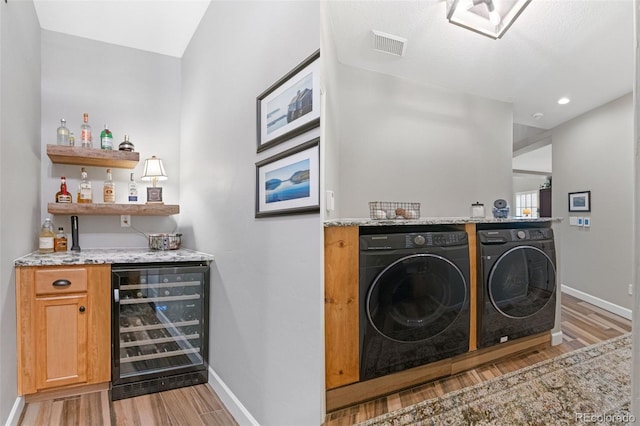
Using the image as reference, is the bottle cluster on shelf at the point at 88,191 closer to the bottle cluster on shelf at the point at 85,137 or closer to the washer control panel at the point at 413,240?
the bottle cluster on shelf at the point at 85,137

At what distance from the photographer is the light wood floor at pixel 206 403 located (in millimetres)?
1324

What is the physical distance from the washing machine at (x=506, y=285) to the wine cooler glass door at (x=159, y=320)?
1.75 meters

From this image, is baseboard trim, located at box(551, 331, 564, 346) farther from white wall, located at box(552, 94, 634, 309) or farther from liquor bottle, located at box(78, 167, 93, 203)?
liquor bottle, located at box(78, 167, 93, 203)

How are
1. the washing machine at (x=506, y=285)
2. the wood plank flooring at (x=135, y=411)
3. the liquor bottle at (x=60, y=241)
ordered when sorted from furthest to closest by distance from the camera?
the liquor bottle at (x=60, y=241)
the washing machine at (x=506, y=285)
the wood plank flooring at (x=135, y=411)

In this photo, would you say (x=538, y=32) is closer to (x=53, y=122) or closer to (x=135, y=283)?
(x=135, y=283)

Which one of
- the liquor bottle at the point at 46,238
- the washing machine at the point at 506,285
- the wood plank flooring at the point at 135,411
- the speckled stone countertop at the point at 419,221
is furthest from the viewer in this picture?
the liquor bottle at the point at 46,238

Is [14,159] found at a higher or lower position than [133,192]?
higher

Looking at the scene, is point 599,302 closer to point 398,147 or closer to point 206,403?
point 398,147

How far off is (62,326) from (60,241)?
0.82 meters

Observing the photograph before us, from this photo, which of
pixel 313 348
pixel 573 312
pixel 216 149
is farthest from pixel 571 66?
pixel 216 149

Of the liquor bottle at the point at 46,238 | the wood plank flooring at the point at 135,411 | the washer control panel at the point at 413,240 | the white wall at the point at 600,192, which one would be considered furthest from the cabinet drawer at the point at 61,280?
the white wall at the point at 600,192

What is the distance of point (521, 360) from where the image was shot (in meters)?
1.58

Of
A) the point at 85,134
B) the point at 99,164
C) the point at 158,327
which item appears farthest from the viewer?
the point at 99,164

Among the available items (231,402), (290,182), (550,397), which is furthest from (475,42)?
(231,402)
